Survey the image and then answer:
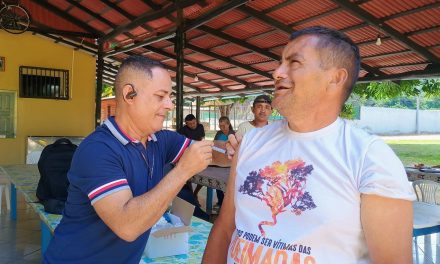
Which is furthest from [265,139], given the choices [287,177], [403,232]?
[403,232]

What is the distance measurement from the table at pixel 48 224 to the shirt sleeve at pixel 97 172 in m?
0.60

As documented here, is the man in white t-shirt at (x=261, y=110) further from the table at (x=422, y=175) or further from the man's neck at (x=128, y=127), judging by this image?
the man's neck at (x=128, y=127)

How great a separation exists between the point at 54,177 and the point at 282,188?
6.79 ft

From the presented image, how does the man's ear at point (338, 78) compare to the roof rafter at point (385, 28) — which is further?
the roof rafter at point (385, 28)

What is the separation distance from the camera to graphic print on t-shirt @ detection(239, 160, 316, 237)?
100 centimetres

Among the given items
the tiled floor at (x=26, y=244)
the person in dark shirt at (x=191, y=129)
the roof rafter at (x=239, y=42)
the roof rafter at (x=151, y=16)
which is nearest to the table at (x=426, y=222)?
the tiled floor at (x=26, y=244)

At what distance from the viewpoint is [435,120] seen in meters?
28.8

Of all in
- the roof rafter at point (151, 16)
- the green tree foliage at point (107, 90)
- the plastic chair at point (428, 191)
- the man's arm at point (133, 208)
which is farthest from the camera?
the green tree foliage at point (107, 90)

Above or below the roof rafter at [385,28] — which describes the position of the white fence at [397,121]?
below

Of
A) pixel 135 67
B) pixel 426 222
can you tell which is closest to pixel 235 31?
pixel 426 222

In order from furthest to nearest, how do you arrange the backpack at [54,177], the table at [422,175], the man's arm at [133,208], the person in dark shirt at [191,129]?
the person in dark shirt at [191,129] < the table at [422,175] < the backpack at [54,177] < the man's arm at [133,208]

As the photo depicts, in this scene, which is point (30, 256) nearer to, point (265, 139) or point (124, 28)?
point (265, 139)

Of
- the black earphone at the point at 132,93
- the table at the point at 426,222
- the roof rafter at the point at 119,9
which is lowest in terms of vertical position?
the table at the point at 426,222

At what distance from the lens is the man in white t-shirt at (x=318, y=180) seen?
0.91 m
